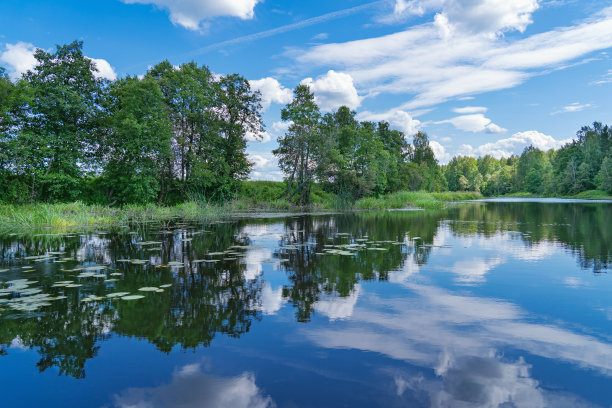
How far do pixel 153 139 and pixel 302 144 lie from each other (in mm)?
15555

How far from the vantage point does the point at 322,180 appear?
3834 cm

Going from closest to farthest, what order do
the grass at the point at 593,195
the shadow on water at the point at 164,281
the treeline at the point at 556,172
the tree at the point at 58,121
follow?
1. the shadow on water at the point at 164,281
2. the tree at the point at 58,121
3. the grass at the point at 593,195
4. the treeline at the point at 556,172

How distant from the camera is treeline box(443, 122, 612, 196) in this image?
278ft

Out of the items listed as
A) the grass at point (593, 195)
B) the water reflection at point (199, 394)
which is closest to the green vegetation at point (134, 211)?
the water reflection at point (199, 394)

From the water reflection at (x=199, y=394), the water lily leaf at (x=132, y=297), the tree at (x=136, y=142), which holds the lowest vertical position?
the water reflection at (x=199, y=394)

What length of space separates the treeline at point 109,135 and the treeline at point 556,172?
86.3m

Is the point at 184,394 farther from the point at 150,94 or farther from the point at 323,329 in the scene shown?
the point at 150,94

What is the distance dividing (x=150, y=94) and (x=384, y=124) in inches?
1634

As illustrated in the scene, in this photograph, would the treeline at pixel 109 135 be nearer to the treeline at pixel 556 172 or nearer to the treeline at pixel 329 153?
the treeline at pixel 329 153

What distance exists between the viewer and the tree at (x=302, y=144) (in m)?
36.3

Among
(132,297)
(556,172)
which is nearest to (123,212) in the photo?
(132,297)

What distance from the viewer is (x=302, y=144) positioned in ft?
120

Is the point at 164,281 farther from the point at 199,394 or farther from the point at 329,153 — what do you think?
the point at 329,153

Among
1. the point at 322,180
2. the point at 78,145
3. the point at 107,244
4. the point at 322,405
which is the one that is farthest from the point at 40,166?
the point at 322,405
